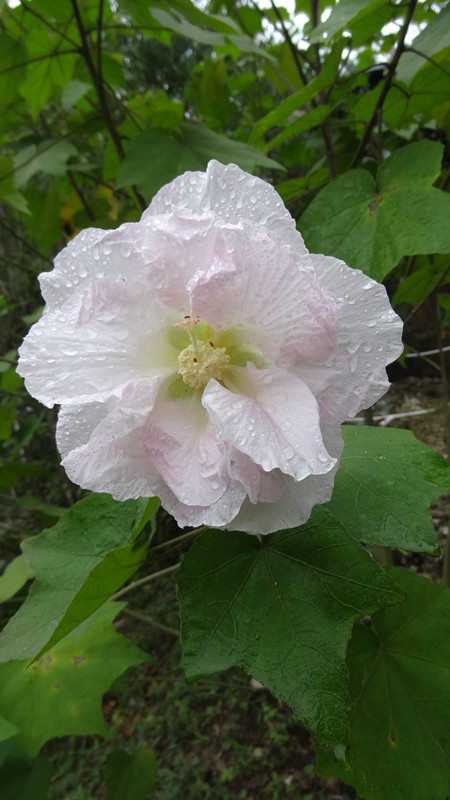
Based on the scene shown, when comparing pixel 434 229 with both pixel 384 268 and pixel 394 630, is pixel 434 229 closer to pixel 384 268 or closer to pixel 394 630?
pixel 384 268

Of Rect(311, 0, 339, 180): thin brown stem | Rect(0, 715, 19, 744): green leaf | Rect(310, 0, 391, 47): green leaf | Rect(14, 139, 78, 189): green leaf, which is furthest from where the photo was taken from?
Rect(14, 139, 78, 189): green leaf

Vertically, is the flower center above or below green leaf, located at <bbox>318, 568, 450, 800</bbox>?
above

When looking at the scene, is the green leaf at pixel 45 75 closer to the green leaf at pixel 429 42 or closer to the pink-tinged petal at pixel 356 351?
the green leaf at pixel 429 42

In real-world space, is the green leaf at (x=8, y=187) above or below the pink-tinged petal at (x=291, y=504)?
above

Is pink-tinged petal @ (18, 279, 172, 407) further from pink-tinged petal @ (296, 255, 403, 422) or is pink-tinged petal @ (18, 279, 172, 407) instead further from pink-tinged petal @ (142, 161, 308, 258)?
pink-tinged petal @ (296, 255, 403, 422)

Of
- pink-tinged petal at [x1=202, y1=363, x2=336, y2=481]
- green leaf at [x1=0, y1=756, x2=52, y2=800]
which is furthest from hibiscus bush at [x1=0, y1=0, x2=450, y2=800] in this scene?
green leaf at [x1=0, y1=756, x2=52, y2=800]

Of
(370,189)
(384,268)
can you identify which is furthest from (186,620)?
(370,189)

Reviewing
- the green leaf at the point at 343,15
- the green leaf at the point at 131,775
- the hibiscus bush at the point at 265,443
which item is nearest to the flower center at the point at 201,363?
the hibiscus bush at the point at 265,443
